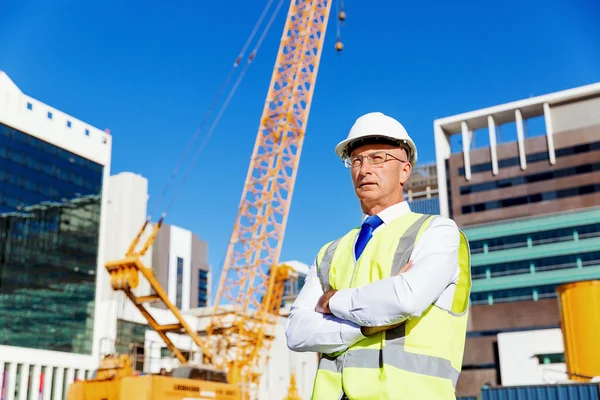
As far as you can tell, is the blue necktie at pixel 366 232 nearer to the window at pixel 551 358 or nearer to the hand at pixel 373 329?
the hand at pixel 373 329

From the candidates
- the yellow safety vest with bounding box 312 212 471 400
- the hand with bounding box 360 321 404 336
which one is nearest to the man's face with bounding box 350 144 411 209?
the yellow safety vest with bounding box 312 212 471 400

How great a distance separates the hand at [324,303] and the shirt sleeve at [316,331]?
17 mm

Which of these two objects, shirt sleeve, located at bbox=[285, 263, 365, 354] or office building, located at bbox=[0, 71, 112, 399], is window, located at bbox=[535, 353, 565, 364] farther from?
shirt sleeve, located at bbox=[285, 263, 365, 354]

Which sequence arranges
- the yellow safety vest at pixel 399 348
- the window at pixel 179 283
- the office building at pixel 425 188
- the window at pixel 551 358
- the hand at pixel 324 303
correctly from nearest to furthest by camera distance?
the yellow safety vest at pixel 399 348 → the hand at pixel 324 303 → the window at pixel 551 358 → the window at pixel 179 283 → the office building at pixel 425 188

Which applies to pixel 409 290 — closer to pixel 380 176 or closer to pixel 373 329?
pixel 373 329

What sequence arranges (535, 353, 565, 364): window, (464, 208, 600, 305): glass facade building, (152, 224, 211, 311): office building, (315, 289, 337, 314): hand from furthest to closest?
(152, 224, 211, 311): office building < (464, 208, 600, 305): glass facade building < (535, 353, 565, 364): window < (315, 289, 337, 314): hand

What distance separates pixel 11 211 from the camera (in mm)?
58406

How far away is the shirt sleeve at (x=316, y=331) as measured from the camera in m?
2.54

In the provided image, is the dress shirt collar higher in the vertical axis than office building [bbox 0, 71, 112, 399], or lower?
lower

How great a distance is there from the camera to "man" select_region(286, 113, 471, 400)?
2.44 metres

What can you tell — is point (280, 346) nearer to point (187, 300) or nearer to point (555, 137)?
point (555, 137)

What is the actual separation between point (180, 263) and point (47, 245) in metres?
61.7

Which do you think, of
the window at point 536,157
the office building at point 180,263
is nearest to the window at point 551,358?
the window at point 536,157

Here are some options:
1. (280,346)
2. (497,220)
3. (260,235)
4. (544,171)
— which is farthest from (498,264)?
(260,235)
